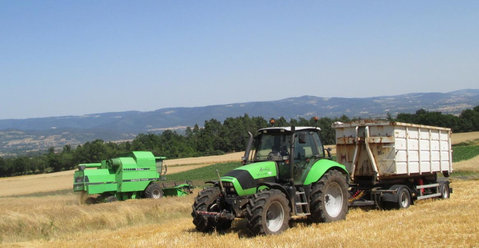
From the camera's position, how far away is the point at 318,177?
39.3 ft

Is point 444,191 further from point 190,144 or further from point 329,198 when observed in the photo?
point 190,144

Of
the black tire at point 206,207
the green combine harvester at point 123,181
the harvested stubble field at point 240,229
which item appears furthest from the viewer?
the green combine harvester at point 123,181

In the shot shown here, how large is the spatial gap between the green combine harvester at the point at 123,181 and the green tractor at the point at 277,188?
1370cm

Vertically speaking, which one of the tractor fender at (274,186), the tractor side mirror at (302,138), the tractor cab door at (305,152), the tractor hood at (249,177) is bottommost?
the tractor fender at (274,186)

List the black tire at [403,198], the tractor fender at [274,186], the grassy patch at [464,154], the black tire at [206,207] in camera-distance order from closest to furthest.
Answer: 1. the tractor fender at [274,186]
2. the black tire at [206,207]
3. the black tire at [403,198]
4. the grassy patch at [464,154]

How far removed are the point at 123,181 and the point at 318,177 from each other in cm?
1485

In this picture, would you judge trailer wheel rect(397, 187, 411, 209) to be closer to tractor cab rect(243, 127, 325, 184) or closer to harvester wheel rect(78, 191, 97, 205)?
tractor cab rect(243, 127, 325, 184)

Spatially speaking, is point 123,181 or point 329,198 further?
point 123,181

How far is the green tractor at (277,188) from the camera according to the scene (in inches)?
427

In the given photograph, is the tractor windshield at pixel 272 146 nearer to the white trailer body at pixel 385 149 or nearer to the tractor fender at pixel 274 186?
the tractor fender at pixel 274 186

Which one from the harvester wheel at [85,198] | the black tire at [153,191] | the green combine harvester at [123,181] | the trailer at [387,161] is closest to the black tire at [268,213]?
the trailer at [387,161]

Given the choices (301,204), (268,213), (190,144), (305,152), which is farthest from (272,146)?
(190,144)

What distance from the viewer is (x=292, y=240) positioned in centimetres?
987

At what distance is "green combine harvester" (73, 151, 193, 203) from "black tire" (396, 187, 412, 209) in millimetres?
13429
